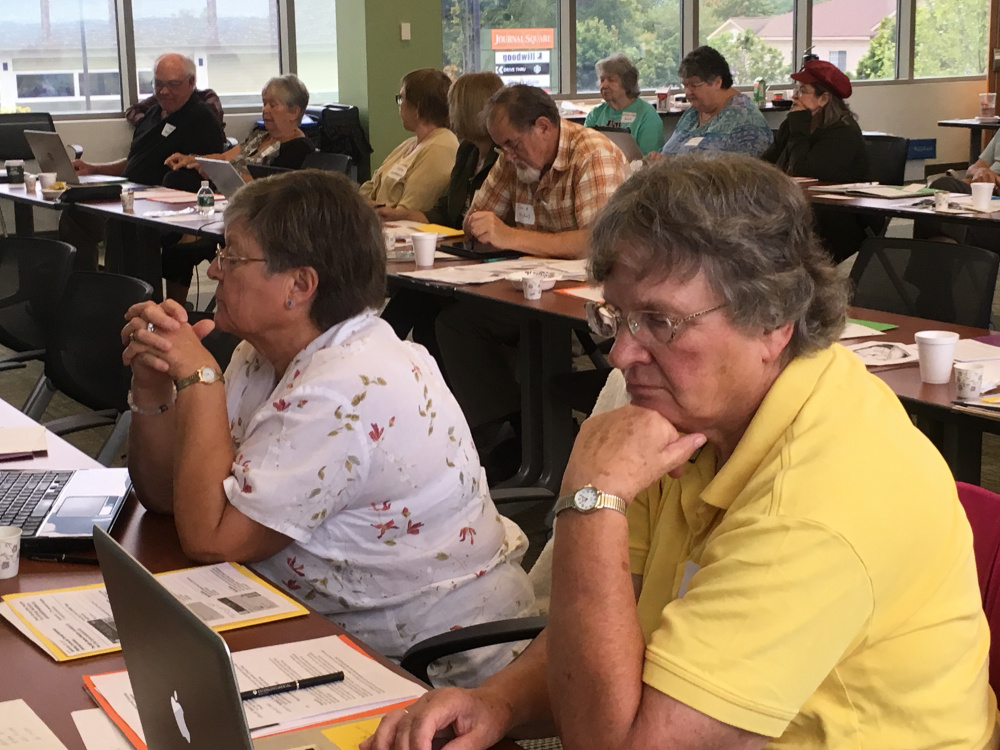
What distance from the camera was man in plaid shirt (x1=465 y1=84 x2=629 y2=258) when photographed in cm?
400

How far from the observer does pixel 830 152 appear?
19.1 feet

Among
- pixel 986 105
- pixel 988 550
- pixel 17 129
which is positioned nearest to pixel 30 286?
pixel 988 550

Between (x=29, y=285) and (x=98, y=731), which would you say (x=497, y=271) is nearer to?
(x=29, y=285)

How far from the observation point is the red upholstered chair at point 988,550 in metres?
1.32

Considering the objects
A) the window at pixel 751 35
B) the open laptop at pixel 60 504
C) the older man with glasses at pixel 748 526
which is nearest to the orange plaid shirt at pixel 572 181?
the open laptop at pixel 60 504

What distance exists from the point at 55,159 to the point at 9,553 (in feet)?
16.7

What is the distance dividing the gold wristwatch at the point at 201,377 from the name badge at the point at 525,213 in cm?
250

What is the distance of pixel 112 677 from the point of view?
1346 millimetres

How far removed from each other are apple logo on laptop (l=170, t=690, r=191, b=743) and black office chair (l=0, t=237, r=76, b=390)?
2.83 metres

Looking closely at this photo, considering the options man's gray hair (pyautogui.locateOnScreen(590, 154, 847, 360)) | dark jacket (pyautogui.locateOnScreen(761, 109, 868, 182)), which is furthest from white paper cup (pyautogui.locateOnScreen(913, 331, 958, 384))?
dark jacket (pyautogui.locateOnScreen(761, 109, 868, 182))

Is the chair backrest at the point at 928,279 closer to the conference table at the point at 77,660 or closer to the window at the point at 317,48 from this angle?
the conference table at the point at 77,660

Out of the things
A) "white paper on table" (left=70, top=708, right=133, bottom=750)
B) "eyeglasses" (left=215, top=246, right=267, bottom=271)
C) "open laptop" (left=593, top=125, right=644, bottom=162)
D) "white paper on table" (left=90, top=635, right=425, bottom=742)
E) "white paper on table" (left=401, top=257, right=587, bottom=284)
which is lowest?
"white paper on table" (left=90, top=635, right=425, bottom=742)

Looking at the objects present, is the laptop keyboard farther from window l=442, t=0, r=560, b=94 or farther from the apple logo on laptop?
window l=442, t=0, r=560, b=94

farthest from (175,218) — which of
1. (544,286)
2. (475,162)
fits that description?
(544,286)
